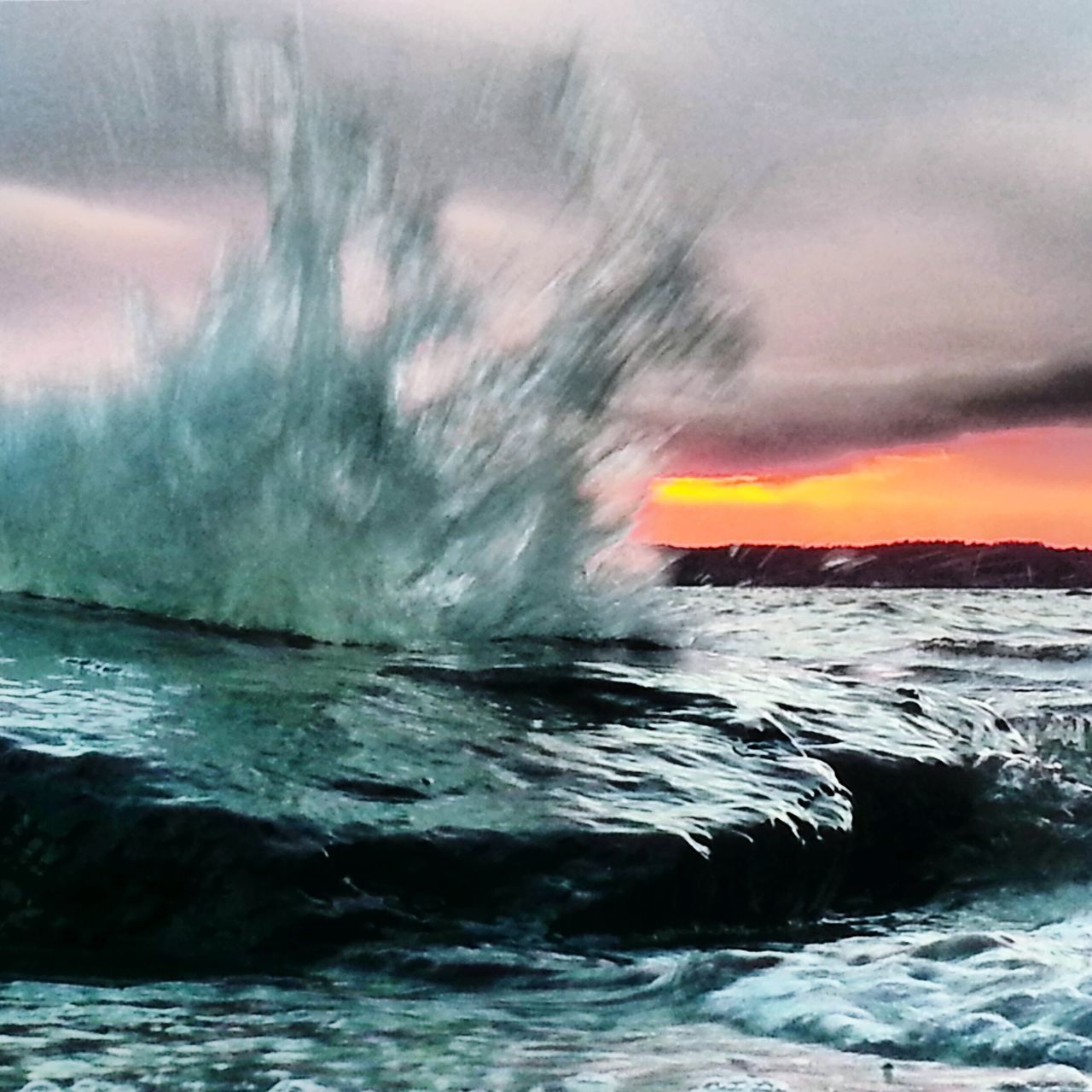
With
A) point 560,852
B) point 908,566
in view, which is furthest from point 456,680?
point 908,566

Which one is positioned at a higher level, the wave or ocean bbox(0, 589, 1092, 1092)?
the wave

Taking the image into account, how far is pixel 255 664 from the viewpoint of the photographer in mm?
1524

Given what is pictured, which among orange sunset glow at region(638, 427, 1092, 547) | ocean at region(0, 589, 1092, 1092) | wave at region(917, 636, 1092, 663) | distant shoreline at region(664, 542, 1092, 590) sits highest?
orange sunset glow at region(638, 427, 1092, 547)

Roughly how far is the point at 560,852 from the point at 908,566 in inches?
20.5

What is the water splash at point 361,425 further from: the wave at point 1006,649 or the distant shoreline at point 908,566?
the wave at point 1006,649

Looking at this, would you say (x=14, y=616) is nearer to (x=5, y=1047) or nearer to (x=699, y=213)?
(x=5, y=1047)

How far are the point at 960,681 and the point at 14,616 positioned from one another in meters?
1.10

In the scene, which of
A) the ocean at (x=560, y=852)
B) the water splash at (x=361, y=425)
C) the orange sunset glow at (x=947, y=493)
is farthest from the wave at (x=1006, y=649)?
the water splash at (x=361, y=425)

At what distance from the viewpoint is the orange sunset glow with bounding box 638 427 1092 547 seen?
1518 mm

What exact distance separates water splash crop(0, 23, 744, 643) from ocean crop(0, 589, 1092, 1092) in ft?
0.20

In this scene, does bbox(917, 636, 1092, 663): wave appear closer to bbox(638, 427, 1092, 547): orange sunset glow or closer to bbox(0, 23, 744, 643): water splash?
bbox(638, 427, 1092, 547): orange sunset glow

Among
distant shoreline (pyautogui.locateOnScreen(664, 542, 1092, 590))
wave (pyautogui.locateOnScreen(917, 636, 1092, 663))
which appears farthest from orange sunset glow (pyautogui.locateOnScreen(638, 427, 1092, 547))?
wave (pyautogui.locateOnScreen(917, 636, 1092, 663))

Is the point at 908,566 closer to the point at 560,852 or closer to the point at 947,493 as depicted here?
the point at 947,493

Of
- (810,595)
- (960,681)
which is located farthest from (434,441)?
(960,681)
